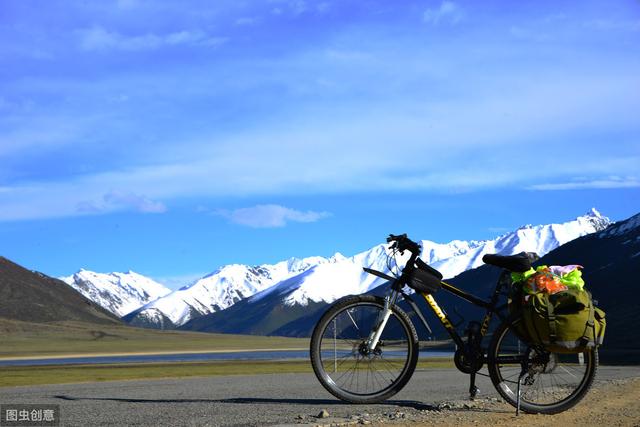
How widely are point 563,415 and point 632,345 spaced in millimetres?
196839

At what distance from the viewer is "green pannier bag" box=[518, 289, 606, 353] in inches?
417

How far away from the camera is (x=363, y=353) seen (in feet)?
37.4

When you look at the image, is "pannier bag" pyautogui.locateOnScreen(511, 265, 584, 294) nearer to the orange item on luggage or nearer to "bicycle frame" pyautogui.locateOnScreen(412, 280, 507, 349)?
the orange item on luggage

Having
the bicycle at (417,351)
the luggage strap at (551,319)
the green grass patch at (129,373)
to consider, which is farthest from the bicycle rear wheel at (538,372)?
the green grass patch at (129,373)

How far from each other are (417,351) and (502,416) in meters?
1.50

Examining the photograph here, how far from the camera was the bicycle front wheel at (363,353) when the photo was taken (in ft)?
37.3

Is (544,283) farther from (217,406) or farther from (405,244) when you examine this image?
(217,406)

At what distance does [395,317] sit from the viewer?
1158cm

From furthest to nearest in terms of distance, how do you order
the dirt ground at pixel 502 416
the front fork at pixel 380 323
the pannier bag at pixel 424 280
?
the front fork at pixel 380 323
the pannier bag at pixel 424 280
the dirt ground at pixel 502 416

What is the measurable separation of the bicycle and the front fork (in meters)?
0.01

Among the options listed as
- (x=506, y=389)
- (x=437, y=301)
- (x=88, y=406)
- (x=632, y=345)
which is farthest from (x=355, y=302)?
(x=632, y=345)

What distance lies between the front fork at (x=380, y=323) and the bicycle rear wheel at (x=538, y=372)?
154 centimetres

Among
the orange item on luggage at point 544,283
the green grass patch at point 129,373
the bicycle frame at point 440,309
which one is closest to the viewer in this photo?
the orange item on luggage at point 544,283

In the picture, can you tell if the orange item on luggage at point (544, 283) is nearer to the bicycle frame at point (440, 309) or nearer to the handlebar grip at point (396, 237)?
the bicycle frame at point (440, 309)
